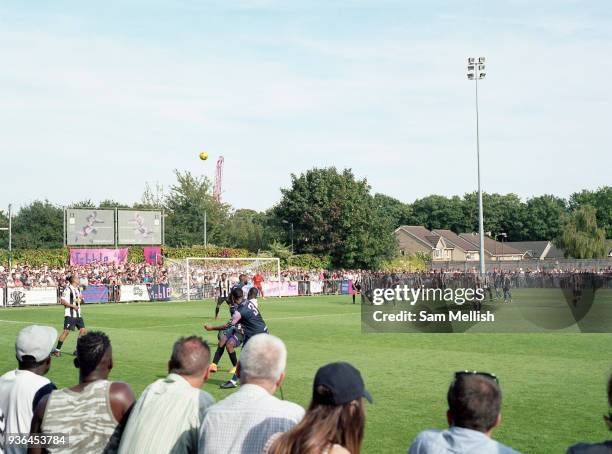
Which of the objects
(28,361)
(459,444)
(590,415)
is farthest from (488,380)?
(590,415)

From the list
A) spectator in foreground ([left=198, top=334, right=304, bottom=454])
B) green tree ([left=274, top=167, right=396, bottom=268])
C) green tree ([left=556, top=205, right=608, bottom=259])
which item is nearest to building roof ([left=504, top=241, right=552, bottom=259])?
green tree ([left=556, top=205, right=608, bottom=259])

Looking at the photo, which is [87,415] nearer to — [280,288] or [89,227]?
[280,288]

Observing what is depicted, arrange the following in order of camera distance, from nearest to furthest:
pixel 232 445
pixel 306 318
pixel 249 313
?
pixel 232 445, pixel 249 313, pixel 306 318

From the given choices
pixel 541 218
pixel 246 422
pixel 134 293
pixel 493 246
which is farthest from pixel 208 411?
pixel 541 218

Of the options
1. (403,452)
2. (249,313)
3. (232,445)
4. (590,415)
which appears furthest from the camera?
(249,313)

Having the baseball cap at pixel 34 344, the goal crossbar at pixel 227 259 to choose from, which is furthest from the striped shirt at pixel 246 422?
the goal crossbar at pixel 227 259

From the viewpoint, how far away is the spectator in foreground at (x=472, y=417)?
374 cm

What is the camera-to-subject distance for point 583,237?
106 metres

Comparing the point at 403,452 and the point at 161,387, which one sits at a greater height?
the point at 161,387

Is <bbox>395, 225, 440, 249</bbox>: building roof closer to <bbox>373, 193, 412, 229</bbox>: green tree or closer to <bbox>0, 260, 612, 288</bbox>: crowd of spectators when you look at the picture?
<bbox>373, 193, 412, 229</bbox>: green tree

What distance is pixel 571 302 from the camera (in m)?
41.9

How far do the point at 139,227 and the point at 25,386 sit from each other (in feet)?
182

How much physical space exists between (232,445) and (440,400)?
828cm

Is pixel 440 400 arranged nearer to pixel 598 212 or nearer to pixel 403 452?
pixel 403 452
